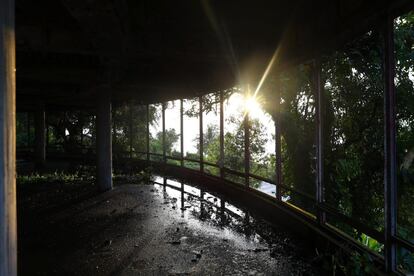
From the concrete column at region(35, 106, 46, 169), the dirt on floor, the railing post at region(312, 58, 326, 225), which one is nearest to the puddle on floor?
the dirt on floor

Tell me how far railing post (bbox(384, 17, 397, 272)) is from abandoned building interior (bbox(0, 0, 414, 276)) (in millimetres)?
11

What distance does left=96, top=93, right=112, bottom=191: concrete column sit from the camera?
10641 mm

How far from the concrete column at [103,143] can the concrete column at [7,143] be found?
9.23 m

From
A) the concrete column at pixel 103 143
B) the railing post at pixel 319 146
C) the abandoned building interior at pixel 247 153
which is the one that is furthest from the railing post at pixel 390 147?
the concrete column at pixel 103 143

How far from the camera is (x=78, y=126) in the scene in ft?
82.2

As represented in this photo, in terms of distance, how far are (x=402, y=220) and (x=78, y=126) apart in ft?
75.7

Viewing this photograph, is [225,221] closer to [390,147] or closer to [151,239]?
[151,239]

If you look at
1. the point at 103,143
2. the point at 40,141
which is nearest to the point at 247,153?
the point at 103,143

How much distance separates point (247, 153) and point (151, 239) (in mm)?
3735

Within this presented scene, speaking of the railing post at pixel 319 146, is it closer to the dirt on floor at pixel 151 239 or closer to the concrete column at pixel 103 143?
the dirt on floor at pixel 151 239

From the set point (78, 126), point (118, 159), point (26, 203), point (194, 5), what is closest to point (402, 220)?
point (194, 5)

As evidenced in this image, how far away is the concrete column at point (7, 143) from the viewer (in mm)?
1642

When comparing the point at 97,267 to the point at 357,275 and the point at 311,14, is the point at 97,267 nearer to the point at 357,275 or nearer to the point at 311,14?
the point at 357,275

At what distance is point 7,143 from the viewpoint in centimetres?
167
